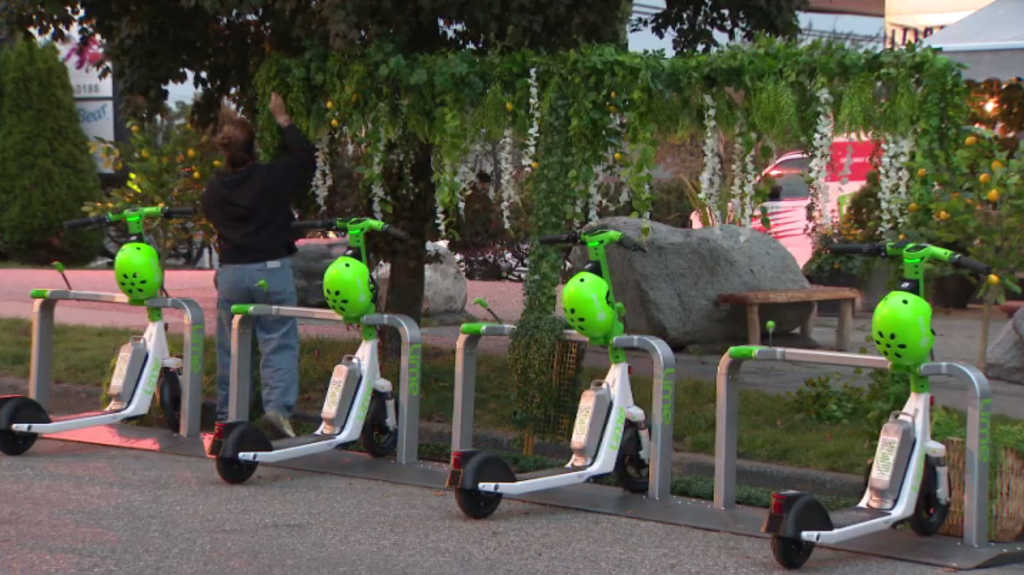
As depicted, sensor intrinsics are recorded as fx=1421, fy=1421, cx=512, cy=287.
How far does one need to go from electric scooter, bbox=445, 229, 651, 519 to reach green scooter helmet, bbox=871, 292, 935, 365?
1.35 metres

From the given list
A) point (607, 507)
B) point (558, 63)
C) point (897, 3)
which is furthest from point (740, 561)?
point (897, 3)

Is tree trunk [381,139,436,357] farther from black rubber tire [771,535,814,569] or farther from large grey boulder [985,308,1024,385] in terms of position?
black rubber tire [771,535,814,569]

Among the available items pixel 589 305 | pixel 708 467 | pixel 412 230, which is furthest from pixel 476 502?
pixel 412 230

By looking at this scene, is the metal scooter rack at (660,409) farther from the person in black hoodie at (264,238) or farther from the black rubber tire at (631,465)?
the person in black hoodie at (264,238)

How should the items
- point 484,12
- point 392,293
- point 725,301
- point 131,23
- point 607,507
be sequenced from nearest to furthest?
point 607,507, point 484,12, point 131,23, point 392,293, point 725,301

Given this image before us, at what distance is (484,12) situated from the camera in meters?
7.87

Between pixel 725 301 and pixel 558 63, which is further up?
pixel 558 63

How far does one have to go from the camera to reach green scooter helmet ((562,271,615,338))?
6449 mm

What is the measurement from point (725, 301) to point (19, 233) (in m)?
14.3

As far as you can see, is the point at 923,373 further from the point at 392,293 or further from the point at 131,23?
the point at 131,23

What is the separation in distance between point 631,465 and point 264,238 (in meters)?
2.53

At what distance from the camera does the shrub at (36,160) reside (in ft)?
73.4

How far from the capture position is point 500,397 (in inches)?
354

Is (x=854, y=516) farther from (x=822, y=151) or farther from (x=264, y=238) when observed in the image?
(x=264, y=238)
